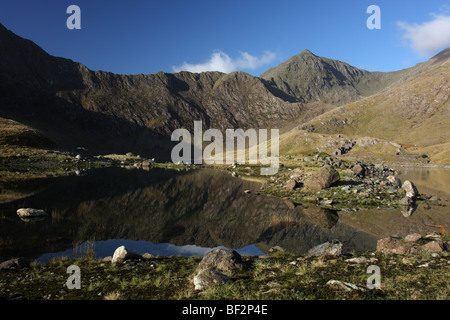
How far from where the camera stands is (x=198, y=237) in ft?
81.3

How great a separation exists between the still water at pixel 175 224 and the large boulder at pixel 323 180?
23.3 ft

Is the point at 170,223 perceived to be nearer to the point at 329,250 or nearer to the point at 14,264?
the point at 14,264

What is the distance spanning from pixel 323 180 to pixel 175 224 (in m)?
27.2

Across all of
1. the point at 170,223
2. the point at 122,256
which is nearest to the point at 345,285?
the point at 122,256

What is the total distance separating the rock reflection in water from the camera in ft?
72.1

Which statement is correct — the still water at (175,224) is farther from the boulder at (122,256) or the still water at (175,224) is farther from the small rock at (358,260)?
the small rock at (358,260)

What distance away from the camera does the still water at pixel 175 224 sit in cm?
2080

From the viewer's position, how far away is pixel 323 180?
43.5 m

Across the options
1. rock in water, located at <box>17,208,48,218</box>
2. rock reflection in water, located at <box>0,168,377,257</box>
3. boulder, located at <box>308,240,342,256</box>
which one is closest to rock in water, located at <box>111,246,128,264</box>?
rock reflection in water, located at <box>0,168,377,257</box>

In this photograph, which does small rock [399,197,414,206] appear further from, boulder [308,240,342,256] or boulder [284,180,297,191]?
boulder [308,240,342,256]

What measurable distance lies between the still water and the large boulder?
23.3 ft

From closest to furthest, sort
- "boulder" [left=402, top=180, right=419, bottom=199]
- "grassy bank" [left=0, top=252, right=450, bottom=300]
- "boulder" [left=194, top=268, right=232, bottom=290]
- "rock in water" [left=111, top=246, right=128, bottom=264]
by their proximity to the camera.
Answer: "grassy bank" [left=0, top=252, right=450, bottom=300]
"boulder" [left=194, top=268, right=232, bottom=290]
"rock in water" [left=111, top=246, right=128, bottom=264]
"boulder" [left=402, top=180, right=419, bottom=199]

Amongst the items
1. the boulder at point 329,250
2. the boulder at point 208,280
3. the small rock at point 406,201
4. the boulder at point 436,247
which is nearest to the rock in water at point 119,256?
the boulder at point 208,280
